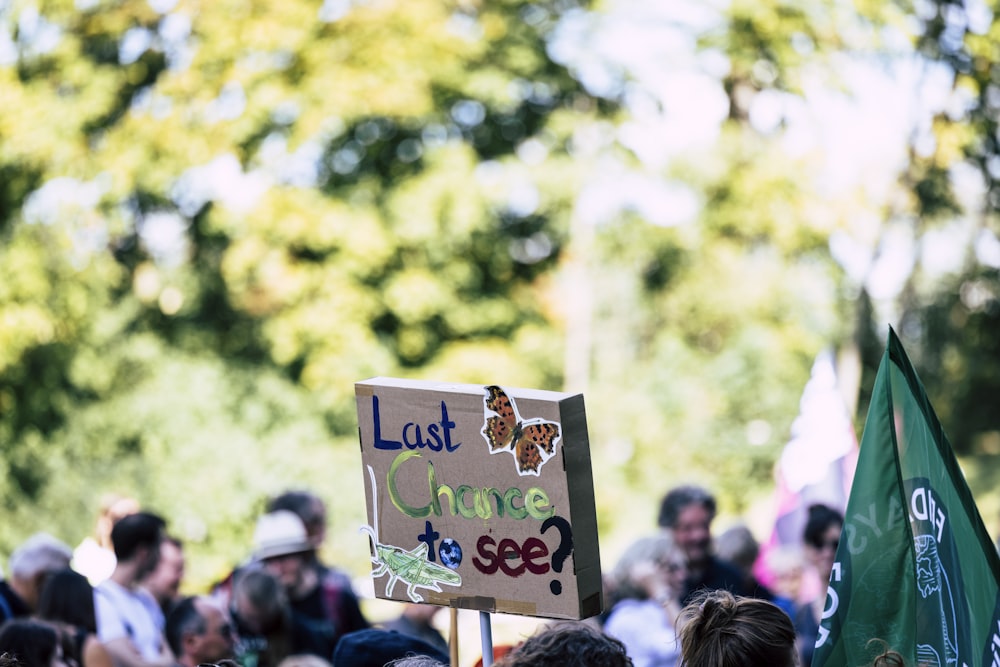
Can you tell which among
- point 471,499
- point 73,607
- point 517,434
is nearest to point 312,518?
point 73,607

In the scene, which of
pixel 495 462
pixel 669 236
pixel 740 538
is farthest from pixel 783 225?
pixel 495 462

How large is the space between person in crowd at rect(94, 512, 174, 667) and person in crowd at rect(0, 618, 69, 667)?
2.73 feet

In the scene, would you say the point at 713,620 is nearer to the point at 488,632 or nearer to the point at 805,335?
the point at 488,632

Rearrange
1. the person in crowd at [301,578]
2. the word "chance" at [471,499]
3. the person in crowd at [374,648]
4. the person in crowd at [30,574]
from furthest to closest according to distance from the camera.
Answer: the person in crowd at [301,578]
the person in crowd at [30,574]
the person in crowd at [374,648]
the word "chance" at [471,499]

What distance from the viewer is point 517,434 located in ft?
8.21

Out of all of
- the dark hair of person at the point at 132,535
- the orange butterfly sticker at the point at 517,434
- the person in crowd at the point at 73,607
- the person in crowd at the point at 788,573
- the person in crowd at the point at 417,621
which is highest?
the orange butterfly sticker at the point at 517,434

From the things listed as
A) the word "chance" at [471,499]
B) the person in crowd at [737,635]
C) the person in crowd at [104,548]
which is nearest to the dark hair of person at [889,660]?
the person in crowd at [737,635]

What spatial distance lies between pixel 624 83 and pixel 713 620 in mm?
14484

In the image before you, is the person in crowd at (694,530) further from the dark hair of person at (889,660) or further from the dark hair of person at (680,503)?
the dark hair of person at (889,660)

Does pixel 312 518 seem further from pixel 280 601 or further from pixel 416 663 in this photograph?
pixel 416 663

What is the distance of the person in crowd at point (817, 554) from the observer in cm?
514

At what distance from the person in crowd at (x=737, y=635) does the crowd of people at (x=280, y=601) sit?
0.90 meters

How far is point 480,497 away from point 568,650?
523 millimetres

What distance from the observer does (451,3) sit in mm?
16047
